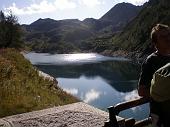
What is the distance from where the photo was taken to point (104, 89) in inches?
2936

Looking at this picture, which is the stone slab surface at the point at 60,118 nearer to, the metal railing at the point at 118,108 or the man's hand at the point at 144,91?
the metal railing at the point at 118,108

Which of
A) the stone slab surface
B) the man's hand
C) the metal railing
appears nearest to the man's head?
the man's hand

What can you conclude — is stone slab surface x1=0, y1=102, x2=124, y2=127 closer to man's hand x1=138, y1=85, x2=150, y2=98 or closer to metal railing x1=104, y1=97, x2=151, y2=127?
metal railing x1=104, y1=97, x2=151, y2=127

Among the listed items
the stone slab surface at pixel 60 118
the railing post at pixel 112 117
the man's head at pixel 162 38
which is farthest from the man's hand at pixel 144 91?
the stone slab surface at pixel 60 118

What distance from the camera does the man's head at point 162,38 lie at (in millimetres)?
5922

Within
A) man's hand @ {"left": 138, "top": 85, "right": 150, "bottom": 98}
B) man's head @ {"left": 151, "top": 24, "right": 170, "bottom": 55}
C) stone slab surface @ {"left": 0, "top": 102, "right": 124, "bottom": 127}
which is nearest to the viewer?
man's head @ {"left": 151, "top": 24, "right": 170, "bottom": 55}

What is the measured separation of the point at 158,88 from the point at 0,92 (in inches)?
495

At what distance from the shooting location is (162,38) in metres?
5.96

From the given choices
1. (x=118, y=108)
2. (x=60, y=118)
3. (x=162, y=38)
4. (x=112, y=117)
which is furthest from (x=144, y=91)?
(x=60, y=118)

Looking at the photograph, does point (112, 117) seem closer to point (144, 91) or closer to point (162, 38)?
point (144, 91)

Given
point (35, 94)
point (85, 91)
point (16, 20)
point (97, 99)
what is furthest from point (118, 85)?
point (35, 94)

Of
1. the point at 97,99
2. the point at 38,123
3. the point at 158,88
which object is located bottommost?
the point at 97,99

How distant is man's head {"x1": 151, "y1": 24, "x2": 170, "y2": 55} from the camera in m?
5.92

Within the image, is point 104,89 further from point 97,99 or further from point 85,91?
point 97,99
